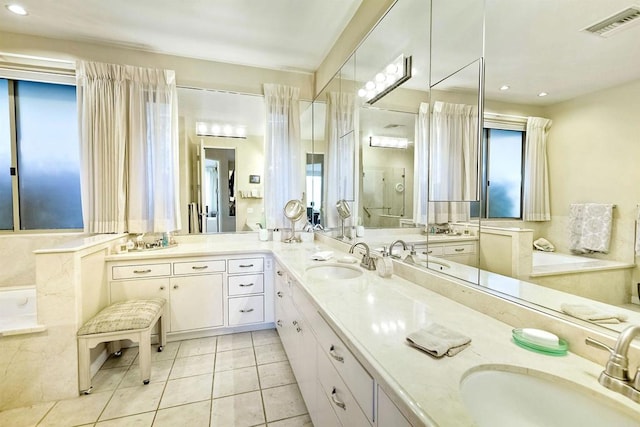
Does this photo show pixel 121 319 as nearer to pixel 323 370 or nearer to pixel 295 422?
pixel 295 422

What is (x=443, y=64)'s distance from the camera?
1.44 meters

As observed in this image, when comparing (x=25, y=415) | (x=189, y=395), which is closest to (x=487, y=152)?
(x=189, y=395)

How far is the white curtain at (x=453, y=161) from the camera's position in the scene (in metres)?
1.29

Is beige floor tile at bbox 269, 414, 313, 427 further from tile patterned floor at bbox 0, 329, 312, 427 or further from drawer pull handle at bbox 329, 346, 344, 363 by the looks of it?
drawer pull handle at bbox 329, 346, 344, 363

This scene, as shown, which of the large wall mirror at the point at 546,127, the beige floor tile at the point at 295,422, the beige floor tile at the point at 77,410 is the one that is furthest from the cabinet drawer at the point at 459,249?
the beige floor tile at the point at 77,410

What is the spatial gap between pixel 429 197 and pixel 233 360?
2042mm

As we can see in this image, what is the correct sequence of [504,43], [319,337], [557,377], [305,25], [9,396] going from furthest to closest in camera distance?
[305,25] → [9,396] → [319,337] → [504,43] → [557,377]

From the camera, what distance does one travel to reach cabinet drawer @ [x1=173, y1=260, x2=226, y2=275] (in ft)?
8.52

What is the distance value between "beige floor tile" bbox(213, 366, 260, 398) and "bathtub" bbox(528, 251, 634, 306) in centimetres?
191

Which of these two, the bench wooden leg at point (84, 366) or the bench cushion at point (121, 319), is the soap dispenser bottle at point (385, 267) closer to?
the bench cushion at point (121, 319)

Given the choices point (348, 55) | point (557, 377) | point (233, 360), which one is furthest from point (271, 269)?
point (557, 377)

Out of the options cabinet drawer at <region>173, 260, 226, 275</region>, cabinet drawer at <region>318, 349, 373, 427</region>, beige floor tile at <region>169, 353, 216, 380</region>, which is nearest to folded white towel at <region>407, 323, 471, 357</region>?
cabinet drawer at <region>318, 349, 373, 427</region>

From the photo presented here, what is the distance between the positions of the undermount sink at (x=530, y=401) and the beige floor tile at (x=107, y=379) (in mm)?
2401

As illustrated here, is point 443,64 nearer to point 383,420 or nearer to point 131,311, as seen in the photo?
point 383,420
